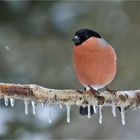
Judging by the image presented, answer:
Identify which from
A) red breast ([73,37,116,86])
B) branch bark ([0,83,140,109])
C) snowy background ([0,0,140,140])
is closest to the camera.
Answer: branch bark ([0,83,140,109])

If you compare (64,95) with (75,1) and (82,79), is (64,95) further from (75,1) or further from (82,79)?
(75,1)

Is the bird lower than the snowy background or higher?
lower

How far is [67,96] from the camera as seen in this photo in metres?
2.19

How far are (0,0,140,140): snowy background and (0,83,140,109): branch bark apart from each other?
5.29 ft

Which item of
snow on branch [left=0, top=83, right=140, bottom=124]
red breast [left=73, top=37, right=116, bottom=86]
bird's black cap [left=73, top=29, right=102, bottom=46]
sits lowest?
snow on branch [left=0, top=83, right=140, bottom=124]

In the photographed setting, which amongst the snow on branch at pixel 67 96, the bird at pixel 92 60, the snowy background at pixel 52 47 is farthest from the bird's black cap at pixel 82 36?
the snowy background at pixel 52 47

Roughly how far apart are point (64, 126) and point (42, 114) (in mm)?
358

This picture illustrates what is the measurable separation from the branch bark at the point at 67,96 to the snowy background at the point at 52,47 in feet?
5.29

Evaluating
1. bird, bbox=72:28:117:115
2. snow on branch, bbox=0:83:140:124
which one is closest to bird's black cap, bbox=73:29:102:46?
bird, bbox=72:28:117:115

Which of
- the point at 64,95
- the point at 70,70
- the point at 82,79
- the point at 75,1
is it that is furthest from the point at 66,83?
the point at 64,95

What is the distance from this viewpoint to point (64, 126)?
14.3 feet

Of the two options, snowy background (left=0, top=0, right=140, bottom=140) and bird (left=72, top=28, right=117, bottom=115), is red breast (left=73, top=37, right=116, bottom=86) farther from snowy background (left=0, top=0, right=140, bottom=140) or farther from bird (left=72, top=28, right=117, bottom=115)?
snowy background (left=0, top=0, right=140, bottom=140)

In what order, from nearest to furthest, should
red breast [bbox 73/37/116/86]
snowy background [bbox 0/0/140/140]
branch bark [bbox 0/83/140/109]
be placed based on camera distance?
branch bark [bbox 0/83/140/109] → red breast [bbox 73/37/116/86] → snowy background [bbox 0/0/140/140]

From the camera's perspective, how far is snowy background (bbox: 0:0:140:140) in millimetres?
3990
